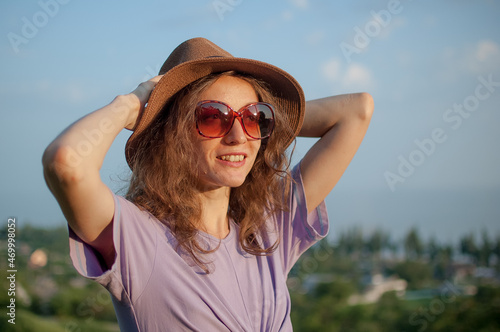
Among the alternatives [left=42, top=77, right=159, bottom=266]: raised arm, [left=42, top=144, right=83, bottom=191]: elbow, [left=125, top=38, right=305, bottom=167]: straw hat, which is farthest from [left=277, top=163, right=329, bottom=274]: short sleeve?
[left=42, top=144, right=83, bottom=191]: elbow

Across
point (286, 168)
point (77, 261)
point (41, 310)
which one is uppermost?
point (286, 168)

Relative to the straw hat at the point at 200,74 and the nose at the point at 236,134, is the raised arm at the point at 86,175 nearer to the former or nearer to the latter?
the straw hat at the point at 200,74

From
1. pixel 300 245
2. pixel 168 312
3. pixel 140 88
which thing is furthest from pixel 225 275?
pixel 140 88

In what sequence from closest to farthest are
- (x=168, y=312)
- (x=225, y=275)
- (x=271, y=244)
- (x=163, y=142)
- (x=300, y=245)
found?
1. (x=168, y=312)
2. (x=225, y=275)
3. (x=163, y=142)
4. (x=271, y=244)
5. (x=300, y=245)

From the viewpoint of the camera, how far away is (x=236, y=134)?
1739 mm

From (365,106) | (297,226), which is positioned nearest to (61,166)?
(297,226)

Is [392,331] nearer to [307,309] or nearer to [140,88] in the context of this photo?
[307,309]

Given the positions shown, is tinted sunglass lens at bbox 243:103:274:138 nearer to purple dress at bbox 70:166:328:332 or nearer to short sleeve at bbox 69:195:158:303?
purple dress at bbox 70:166:328:332

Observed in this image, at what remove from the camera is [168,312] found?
1509mm

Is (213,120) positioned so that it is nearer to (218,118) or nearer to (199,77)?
(218,118)

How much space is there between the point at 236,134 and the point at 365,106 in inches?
26.9

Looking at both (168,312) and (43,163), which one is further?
(168,312)

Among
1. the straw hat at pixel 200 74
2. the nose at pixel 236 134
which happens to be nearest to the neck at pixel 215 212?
the nose at pixel 236 134

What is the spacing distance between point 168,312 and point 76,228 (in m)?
0.40
